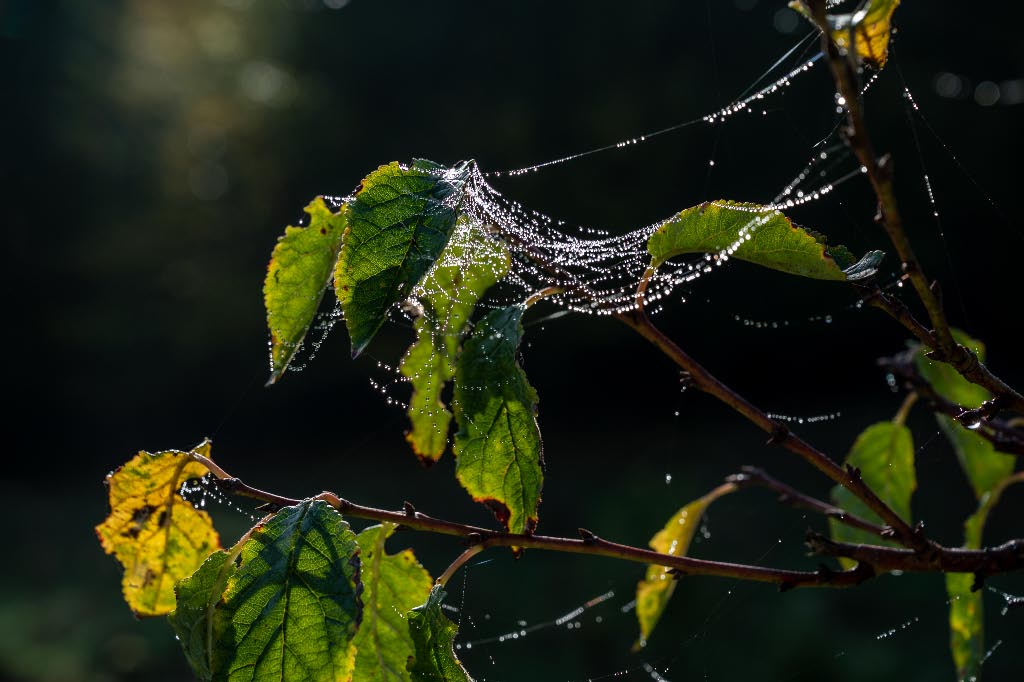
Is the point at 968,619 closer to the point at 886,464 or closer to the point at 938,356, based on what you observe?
the point at 886,464

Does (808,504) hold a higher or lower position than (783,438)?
lower

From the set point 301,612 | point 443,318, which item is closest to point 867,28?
point 443,318

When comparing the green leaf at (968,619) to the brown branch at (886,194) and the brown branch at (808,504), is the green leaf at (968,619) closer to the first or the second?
the brown branch at (808,504)

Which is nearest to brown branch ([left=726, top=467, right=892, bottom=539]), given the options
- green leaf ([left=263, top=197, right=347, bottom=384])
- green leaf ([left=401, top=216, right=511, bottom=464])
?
green leaf ([left=401, top=216, right=511, bottom=464])

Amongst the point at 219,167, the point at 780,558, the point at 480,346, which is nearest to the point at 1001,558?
the point at 480,346

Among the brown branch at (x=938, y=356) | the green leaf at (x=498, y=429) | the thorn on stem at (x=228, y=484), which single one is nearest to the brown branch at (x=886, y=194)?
the brown branch at (x=938, y=356)

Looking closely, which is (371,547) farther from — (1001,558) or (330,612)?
(1001,558)

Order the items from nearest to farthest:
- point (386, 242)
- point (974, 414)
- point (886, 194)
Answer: point (886, 194) → point (386, 242) → point (974, 414)
